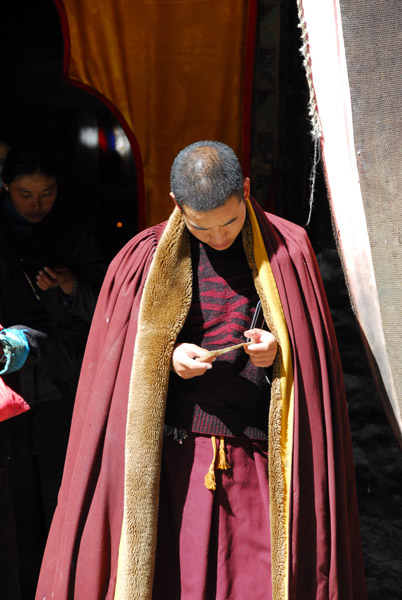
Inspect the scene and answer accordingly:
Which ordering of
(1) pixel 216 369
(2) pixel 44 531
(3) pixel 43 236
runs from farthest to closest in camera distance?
(2) pixel 44 531 < (3) pixel 43 236 < (1) pixel 216 369

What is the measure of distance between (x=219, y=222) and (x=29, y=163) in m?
1.04

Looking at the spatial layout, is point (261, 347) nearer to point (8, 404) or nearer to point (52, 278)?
point (8, 404)

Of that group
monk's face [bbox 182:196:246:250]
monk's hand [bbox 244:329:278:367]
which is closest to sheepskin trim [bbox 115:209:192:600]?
monk's face [bbox 182:196:246:250]

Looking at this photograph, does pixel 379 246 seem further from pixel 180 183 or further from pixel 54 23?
pixel 54 23

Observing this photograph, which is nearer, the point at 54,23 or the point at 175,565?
the point at 175,565

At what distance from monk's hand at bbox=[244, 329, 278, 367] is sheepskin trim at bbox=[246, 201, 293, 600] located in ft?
0.10

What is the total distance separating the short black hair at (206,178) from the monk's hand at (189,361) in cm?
39

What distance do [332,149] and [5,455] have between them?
146 centimetres

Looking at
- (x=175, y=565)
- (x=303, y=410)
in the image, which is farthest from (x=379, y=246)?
(x=175, y=565)

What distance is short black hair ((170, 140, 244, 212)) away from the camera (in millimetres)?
2025

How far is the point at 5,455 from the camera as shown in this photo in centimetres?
259

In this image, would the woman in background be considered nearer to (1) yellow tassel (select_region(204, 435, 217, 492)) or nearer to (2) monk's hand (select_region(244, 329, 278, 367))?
(1) yellow tassel (select_region(204, 435, 217, 492))

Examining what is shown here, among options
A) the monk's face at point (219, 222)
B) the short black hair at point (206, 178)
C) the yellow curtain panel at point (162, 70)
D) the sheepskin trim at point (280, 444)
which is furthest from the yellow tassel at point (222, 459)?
the yellow curtain panel at point (162, 70)

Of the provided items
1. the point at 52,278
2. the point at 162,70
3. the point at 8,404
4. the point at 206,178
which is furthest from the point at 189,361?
the point at 162,70
